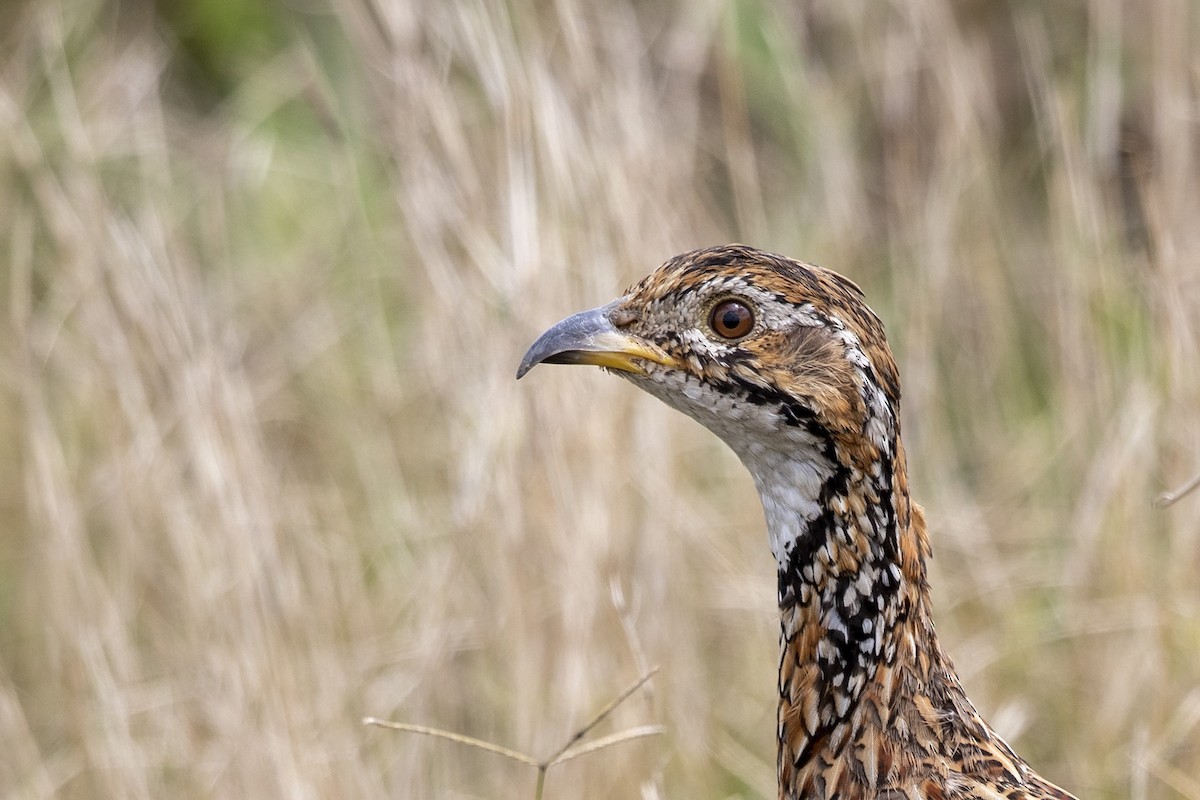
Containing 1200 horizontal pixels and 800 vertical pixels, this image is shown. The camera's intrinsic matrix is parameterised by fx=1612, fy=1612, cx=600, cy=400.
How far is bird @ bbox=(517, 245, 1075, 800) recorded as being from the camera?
2686mm

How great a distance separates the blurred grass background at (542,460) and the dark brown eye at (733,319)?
819mm

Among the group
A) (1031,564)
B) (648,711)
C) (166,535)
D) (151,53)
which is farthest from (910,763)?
(151,53)

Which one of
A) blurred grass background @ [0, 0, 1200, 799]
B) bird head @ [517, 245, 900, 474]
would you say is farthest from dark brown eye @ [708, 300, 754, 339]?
blurred grass background @ [0, 0, 1200, 799]

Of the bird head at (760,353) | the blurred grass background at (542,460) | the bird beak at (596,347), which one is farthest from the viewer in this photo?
the blurred grass background at (542,460)

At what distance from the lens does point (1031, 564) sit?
15.9 feet

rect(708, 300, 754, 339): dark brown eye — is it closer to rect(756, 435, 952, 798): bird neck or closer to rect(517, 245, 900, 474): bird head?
rect(517, 245, 900, 474): bird head

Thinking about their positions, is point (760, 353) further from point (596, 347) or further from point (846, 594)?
point (846, 594)

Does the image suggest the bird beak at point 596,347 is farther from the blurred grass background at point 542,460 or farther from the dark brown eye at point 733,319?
the blurred grass background at point 542,460

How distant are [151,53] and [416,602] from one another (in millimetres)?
2750

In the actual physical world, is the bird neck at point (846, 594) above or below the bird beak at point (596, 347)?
below

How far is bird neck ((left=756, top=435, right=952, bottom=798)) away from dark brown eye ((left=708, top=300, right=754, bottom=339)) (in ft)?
0.76

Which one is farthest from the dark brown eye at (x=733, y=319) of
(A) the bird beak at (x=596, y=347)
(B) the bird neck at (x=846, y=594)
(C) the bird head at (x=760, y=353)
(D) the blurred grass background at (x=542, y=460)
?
(D) the blurred grass background at (x=542, y=460)

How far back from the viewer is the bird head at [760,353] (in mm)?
2672

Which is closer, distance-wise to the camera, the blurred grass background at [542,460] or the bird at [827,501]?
the bird at [827,501]
